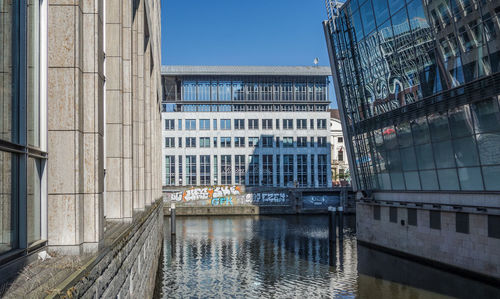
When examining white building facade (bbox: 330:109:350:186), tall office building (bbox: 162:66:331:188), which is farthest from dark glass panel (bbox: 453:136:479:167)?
white building facade (bbox: 330:109:350:186)

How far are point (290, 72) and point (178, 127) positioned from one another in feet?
75.6

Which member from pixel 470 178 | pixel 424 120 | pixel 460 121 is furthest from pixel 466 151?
pixel 424 120

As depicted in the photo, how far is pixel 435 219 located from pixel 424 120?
19.8ft

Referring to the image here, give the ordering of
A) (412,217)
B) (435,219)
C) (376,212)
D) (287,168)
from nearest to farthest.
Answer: (435,219) → (412,217) → (376,212) → (287,168)

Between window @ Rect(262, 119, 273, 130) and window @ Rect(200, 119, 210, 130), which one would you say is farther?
window @ Rect(262, 119, 273, 130)

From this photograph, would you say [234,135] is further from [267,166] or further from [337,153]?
[337,153]

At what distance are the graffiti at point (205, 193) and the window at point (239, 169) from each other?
8.59 metres

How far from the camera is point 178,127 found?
78.8m

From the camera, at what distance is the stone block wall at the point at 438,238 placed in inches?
922

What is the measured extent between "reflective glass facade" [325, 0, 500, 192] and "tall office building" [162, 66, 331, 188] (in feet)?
136

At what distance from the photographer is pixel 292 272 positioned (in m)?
26.8

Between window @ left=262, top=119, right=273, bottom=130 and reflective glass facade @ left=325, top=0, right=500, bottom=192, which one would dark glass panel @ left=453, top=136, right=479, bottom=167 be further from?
window @ left=262, top=119, right=273, bottom=130

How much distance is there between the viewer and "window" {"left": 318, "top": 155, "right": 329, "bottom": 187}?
8188 cm

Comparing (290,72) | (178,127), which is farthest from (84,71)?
(290,72)
